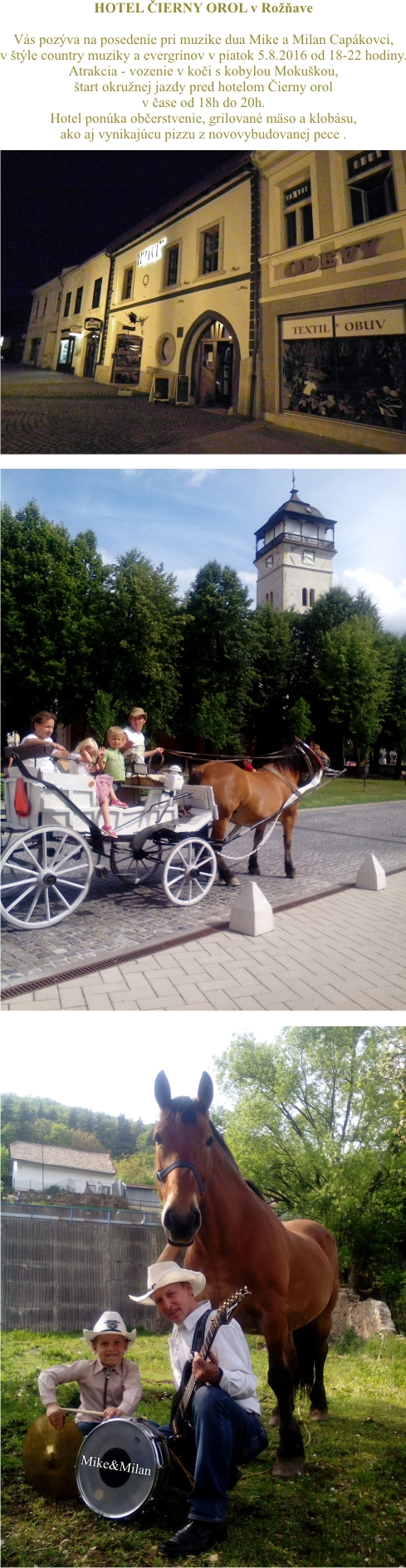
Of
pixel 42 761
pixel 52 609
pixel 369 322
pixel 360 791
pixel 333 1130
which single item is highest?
pixel 369 322

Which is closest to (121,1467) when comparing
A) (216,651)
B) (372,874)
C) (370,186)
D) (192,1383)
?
(192,1383)

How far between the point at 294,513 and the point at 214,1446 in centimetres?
333

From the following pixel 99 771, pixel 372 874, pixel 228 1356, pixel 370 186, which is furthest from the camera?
pixel 372 874

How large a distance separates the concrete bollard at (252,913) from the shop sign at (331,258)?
7.96 feet

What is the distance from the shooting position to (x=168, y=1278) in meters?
3.01

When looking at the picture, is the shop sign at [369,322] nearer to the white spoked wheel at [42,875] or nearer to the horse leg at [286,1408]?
the white spoked wheel at [42,875]

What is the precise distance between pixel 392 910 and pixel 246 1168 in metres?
1.20

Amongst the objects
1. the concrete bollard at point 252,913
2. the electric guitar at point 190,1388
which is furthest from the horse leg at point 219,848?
the electric guitar at point 190,1388

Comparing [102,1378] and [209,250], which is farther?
[209,250]

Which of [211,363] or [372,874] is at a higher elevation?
[211,363]

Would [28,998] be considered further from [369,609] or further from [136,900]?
[369,609]

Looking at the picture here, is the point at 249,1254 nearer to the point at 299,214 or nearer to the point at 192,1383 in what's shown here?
the point at 192,1383

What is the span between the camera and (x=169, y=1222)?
2.94 meters
